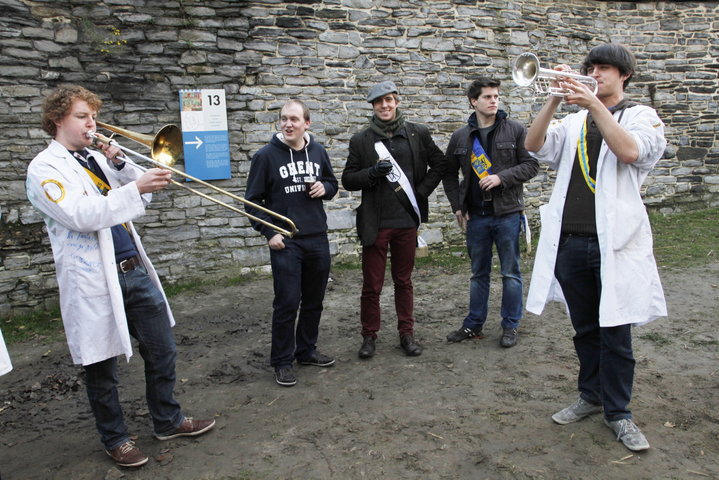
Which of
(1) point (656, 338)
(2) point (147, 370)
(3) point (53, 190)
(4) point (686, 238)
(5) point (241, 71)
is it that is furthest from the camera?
(4) point (686, 238)

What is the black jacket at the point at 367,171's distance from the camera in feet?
15.2

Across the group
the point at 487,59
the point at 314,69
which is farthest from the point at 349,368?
the point at 487,59

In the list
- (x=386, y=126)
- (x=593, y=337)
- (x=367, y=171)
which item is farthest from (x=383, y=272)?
(x=593, y=337)

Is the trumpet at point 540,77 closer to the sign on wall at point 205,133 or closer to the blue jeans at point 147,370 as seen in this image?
the blue jeans at point 147,370

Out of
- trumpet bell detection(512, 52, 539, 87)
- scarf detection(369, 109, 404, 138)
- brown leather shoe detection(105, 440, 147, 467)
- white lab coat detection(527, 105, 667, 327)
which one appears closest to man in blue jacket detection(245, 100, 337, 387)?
scarf detection(369, 109, 404, 138)

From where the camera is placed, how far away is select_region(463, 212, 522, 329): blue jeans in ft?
15.7

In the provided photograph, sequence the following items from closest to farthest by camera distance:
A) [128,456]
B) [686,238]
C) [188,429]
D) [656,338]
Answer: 1. [128,456]
2. [188,429]
3. [656,338]
4. [686,238]

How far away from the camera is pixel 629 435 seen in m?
3.12

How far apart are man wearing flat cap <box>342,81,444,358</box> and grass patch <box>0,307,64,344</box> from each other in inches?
138

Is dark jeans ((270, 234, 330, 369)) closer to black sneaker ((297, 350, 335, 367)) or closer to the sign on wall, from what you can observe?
black sneaker ((297, 350, 335, 367))

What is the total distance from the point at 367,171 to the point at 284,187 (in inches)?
28.8

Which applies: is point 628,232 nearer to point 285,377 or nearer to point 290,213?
point 290,213

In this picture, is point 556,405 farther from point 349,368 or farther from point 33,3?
point 33,3

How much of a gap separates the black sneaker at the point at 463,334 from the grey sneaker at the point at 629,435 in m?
1.83
